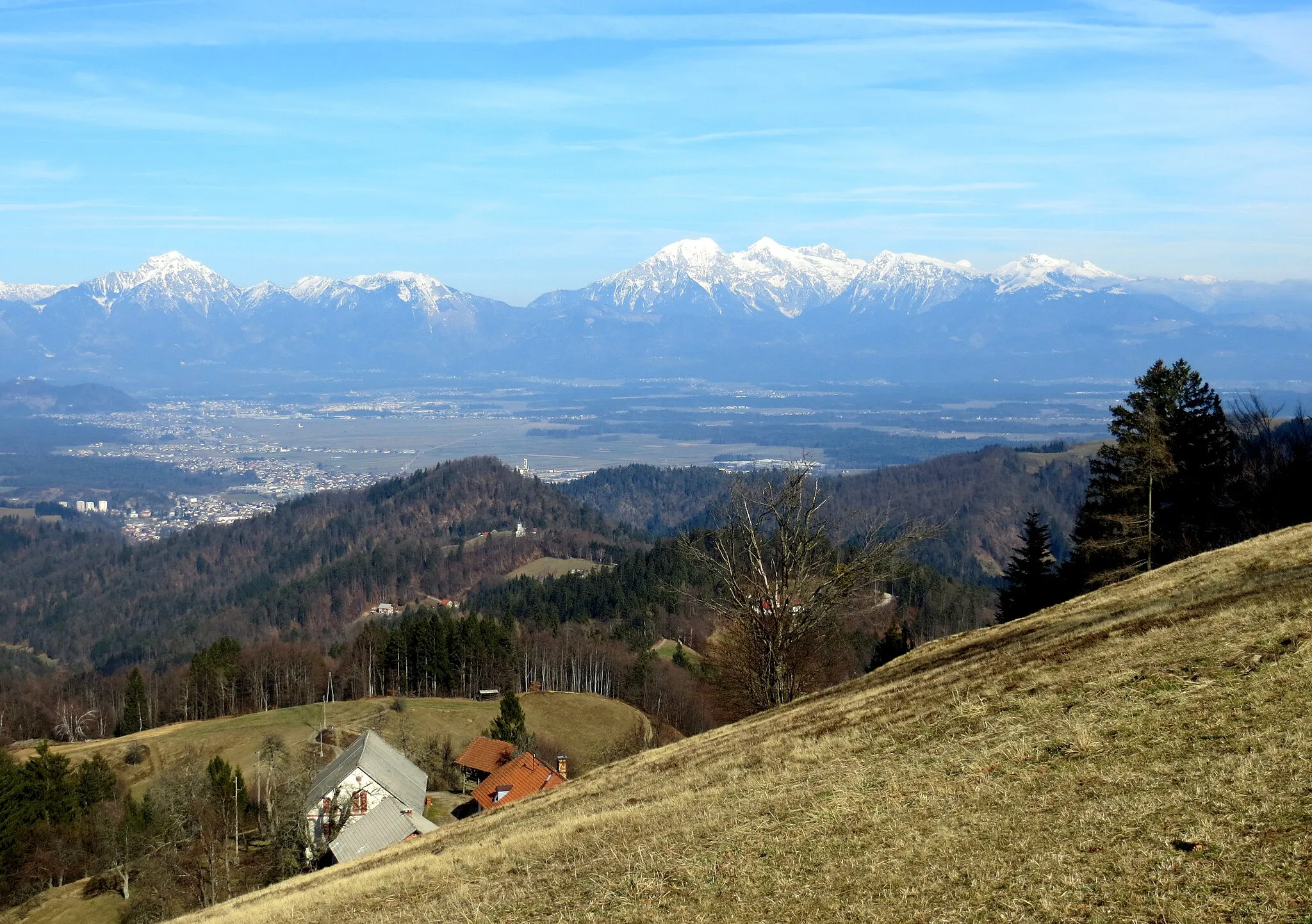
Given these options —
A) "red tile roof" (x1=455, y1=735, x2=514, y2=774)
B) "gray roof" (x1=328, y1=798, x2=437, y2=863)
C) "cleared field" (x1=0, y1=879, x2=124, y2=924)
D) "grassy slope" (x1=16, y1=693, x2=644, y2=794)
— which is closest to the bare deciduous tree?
"gray roof" (x1=328, y1=798, x2=437, y2=863)

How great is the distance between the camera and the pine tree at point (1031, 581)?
45281mm

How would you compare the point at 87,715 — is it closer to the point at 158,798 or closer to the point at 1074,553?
the point at 158,798

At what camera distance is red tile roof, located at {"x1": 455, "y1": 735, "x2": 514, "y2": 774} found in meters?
53.2

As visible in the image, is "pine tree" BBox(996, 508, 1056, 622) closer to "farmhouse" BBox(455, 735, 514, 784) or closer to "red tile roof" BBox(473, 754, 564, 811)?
"red tile roof" BBox(473, 754, 564, 811)

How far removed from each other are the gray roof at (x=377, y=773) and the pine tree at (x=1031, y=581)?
26534 millimetres

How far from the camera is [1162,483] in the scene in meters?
37.0

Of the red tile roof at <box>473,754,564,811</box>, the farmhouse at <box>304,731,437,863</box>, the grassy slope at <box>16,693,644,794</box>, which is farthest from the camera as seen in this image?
the grassy slope at <box>16,693,644,794</box>

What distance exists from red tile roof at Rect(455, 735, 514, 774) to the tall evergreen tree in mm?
29574

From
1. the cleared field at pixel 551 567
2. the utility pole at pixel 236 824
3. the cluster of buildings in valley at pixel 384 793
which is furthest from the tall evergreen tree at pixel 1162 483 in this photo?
the cleared field at pixel 551 567

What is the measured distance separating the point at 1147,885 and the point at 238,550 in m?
196

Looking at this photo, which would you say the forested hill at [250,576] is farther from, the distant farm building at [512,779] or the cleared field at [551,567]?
the distant farm building at [512,779]

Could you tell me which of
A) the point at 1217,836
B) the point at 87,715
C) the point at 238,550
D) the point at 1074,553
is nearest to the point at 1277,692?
the point at 1217,836

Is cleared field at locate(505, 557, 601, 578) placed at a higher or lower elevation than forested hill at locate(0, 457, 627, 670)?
higher

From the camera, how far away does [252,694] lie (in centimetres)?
7819
